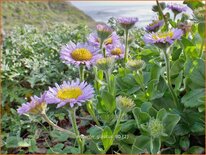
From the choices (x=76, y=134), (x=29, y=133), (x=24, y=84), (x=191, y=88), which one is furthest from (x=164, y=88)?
(x=24, y=84)

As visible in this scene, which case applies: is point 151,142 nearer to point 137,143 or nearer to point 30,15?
point 137,143

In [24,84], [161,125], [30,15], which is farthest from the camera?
[30,15]

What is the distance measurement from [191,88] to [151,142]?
0.28 meters

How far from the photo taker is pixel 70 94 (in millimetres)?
1356

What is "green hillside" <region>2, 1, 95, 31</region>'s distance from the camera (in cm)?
495

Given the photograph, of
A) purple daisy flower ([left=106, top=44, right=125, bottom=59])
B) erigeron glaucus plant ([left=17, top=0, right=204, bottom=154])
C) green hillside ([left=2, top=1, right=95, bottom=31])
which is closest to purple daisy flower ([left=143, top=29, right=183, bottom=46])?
erigeron glaucus plant ([left=17, top=0, right=204, bottom=154])

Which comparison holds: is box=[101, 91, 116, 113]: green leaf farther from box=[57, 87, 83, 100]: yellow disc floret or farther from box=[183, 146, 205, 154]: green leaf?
box=[183, 146, 205, 154]: green leaf

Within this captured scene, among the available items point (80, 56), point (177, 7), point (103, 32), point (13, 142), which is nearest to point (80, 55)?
point (80, 56)

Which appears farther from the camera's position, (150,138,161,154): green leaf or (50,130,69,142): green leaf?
(50,130,69,142): green leaf

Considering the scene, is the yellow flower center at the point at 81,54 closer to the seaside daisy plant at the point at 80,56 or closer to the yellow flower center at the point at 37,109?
the seaside daisy plant at the point at 80,56

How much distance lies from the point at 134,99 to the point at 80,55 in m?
0.24

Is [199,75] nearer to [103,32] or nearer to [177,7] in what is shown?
[103,32]

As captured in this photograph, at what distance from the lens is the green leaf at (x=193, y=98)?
1402 mm

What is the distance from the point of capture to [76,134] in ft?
4.61
